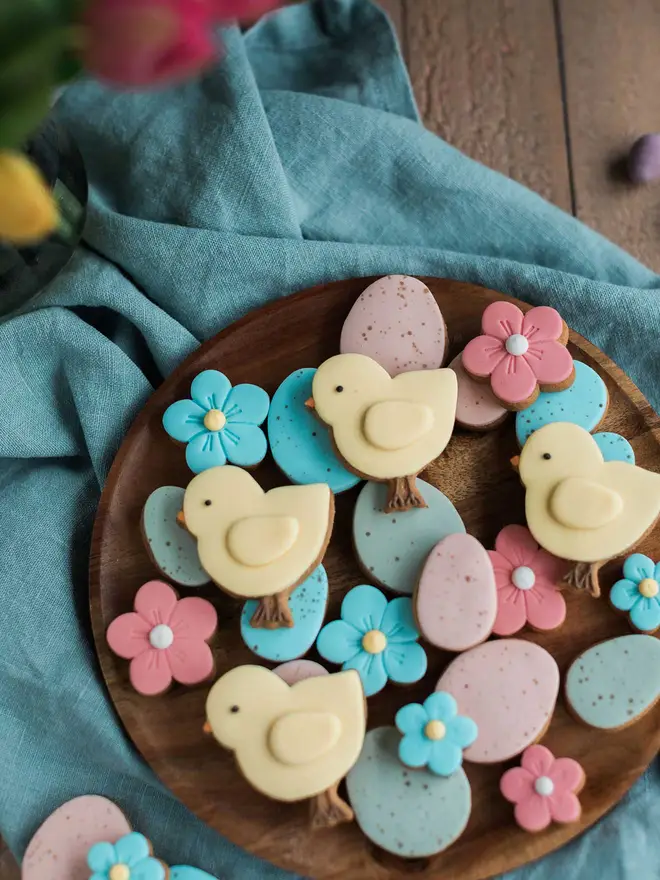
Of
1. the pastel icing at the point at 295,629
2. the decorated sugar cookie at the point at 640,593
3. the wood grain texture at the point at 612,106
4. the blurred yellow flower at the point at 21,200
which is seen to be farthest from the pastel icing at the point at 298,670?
the wood grain texture at the point at 612,106

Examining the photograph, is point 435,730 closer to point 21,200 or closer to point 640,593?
point 640,593

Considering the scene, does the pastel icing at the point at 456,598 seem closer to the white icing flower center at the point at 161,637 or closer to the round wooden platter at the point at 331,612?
the round wooden platter at the point at 331,612

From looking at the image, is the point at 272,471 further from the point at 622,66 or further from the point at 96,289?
the point at 622,66

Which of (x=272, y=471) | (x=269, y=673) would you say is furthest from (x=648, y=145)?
(x=269, y=673)

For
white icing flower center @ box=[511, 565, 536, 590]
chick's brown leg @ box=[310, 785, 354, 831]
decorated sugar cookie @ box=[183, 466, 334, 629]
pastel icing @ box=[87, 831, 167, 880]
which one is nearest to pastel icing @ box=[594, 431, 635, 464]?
white icing flower center @ box=[511, 565, 536, 590]

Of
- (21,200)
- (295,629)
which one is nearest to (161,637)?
(295,629)

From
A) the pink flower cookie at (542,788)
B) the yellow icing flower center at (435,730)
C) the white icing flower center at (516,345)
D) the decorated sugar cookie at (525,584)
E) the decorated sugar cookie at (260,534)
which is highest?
the white icing flower center at (516,345)
